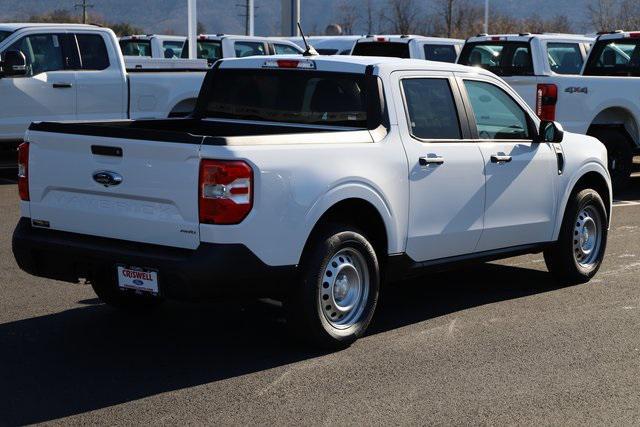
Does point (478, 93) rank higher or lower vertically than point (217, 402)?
higher

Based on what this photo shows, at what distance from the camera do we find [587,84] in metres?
14.7

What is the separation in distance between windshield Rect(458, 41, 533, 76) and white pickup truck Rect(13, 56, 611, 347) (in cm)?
805

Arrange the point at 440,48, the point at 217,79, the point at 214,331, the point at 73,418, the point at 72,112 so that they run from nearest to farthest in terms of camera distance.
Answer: the point at 73,418 → the point at 214,331 → the point at 217,79 → the point at 72,112 → the point at 440,48

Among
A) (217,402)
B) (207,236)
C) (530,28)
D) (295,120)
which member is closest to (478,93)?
(295,120)

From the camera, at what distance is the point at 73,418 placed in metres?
5.59

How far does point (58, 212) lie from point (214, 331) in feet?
4.28

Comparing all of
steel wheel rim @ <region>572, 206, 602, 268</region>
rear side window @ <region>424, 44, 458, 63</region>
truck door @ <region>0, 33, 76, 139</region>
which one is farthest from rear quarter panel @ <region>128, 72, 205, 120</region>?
steel wheel rim @ <region>572, 206, 602, 268</region>

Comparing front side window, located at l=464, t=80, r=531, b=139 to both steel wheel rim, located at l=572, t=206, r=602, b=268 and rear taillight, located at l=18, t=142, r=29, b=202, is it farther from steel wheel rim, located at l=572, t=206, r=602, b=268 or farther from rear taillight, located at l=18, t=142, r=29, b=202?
rear taillight, located at l=18, t=142, r=29, b=202

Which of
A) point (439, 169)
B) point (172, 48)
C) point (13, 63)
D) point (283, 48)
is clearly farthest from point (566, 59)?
point (172, 48)

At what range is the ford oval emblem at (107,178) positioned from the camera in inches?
255

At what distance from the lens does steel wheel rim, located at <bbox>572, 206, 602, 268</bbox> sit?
8992 millimetres

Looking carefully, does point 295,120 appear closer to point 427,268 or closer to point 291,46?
point 427,268

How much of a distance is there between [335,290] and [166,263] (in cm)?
118

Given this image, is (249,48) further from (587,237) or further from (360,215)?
(360,215)
